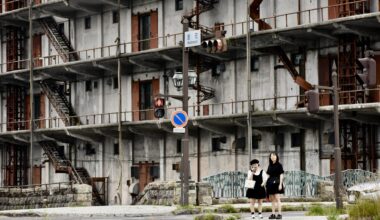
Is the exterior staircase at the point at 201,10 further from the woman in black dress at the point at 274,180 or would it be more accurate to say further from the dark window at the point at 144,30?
the woman in black dress at the point at 274,180

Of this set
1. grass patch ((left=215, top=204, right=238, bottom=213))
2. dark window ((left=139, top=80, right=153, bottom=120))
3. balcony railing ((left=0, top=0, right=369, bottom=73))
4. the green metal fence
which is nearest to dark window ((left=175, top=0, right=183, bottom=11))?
balcony railing ((left=0, top=0, right=369, bottom=73))

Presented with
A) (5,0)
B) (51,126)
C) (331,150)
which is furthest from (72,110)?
(331,150)

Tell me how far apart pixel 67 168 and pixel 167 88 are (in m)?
7.52

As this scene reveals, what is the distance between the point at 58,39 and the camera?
4953 centimetres

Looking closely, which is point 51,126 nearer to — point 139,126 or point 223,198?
point 139,126

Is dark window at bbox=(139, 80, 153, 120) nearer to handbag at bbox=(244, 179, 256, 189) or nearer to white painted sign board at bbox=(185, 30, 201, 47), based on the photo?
white painted sign board at bbox=(185, 30, 201, 47)

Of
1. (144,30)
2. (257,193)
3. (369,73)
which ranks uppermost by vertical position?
(144,30)

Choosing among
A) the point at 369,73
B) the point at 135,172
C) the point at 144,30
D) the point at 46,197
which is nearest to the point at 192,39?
the point at 369,73

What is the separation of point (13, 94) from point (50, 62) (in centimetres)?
408

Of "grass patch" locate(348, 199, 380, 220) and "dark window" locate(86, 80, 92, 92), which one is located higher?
"dark window" locate(86, 80, 92, 92)

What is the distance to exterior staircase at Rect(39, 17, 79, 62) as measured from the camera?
48.6m

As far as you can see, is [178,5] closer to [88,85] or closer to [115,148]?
[88,85]

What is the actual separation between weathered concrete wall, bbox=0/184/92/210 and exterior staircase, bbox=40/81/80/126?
7165 millimetres

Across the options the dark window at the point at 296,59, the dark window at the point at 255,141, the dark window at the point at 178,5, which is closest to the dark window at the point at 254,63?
the dark window at the point at 296,59
